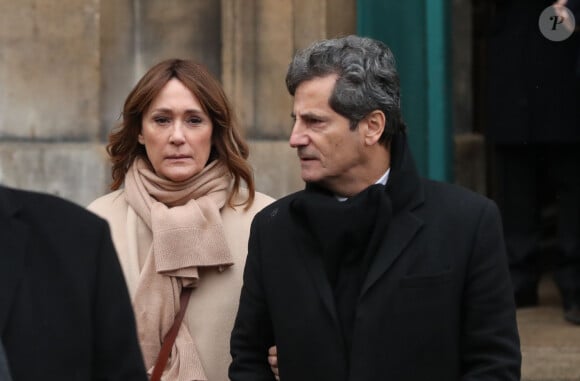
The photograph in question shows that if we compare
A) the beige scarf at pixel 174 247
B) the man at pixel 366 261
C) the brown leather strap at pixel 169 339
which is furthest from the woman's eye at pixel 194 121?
the man at pixel 366 261

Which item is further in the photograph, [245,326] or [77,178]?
[77,178]

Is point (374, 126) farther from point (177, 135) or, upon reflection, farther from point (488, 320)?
point (177, 135)

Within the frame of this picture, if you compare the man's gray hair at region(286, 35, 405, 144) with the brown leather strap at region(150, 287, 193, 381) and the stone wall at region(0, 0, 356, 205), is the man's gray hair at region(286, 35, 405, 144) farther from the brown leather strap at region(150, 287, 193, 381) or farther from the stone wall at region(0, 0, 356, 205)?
the stone wall at region(0, 0, 356, 205)

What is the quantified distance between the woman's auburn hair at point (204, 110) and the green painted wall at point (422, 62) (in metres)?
2.41

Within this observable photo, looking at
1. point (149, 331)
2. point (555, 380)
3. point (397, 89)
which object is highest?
point (397, 89)

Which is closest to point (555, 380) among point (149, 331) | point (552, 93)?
point (552, 93)

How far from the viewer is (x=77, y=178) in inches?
288

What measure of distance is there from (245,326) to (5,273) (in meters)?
1.39

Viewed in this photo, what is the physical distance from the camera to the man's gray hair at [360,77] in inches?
163

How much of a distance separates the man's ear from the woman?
36.1 inches

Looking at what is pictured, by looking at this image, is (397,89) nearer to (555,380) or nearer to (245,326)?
(245,326)

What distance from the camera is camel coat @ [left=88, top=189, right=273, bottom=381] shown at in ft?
16.0
